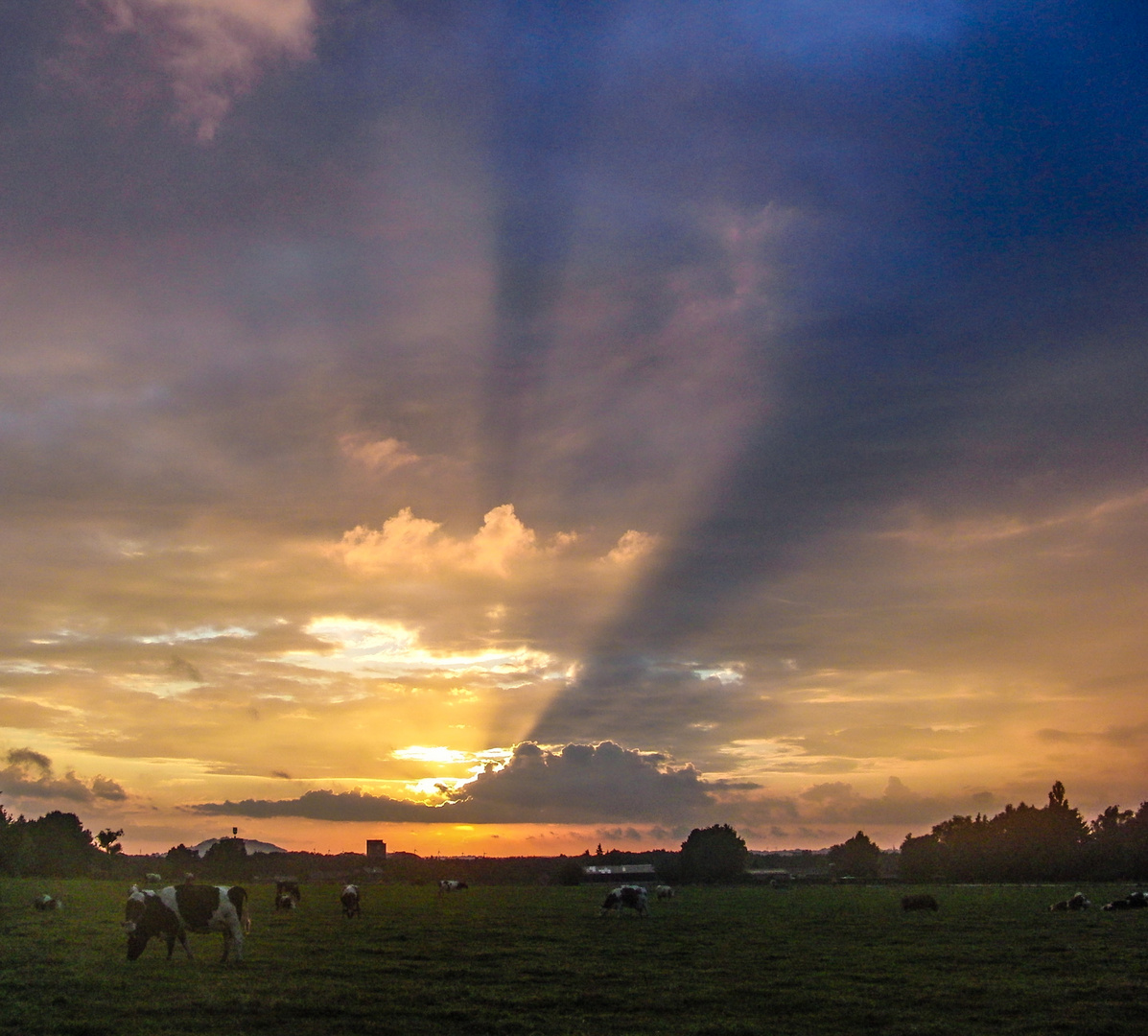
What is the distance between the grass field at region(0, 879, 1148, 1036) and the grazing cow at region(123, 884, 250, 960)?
0.97 metres

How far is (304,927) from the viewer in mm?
44156

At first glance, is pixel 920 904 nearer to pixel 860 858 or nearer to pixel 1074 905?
pixel 1074 905

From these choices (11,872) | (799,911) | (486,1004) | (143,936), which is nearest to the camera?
(486,1004)

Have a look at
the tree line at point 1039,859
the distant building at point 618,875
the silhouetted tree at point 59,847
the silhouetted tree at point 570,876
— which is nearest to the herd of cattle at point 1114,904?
the tree line at point 1039,859

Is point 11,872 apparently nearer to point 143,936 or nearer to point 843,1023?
point 143,936

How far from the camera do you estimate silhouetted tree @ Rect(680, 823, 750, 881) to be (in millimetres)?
162875

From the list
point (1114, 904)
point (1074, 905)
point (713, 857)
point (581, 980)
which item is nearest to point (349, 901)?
point (581, 980)

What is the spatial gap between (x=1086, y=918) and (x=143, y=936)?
48.2 meters

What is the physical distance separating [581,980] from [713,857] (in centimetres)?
14813

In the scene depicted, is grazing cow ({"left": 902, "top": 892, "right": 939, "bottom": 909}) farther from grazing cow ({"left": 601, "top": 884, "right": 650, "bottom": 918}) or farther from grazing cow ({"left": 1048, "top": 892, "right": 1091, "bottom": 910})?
grazing cow ({"left": 601, "top": 884, "right": 650, "bottom": 918})

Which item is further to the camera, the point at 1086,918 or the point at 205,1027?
the point at 1086,918

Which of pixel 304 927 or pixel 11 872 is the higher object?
pixel 304 927

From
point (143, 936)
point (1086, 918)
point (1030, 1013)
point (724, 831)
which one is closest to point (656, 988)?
point (1030, 1013)

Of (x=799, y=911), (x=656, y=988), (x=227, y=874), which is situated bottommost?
(x=227, y=874)
